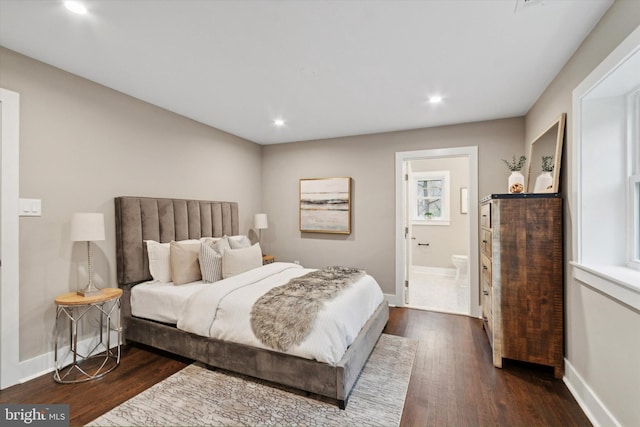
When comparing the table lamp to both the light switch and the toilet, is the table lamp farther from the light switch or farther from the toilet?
the toilet

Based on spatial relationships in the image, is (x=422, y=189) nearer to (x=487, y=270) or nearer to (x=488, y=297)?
(x=487, y=270)

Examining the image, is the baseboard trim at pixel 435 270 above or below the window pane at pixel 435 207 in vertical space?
below

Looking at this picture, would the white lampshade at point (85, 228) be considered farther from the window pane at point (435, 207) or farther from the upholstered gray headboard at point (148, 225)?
the window pane at point (435, 207)

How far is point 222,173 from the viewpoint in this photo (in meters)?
4.23

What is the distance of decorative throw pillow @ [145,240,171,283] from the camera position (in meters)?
2.91

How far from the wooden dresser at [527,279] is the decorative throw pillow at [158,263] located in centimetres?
313

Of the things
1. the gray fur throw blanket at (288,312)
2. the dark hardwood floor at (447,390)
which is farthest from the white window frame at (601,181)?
the gray fur throw blanket at (288,312)

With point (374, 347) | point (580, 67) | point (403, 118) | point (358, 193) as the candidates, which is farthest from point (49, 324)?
point (580, 67)

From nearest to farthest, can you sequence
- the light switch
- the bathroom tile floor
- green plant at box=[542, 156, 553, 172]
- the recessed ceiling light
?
the recessed ceiling light, the light switch, green plant at box=[542, 156, 553, 172], the bathroom tile floor

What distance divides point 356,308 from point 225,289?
116 cm

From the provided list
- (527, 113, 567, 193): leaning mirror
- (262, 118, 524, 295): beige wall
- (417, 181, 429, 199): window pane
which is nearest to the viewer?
(527, 113, 567, 193): leaning mirror

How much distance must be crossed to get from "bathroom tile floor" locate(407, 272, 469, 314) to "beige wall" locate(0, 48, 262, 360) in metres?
3.78

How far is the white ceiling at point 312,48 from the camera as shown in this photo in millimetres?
1706

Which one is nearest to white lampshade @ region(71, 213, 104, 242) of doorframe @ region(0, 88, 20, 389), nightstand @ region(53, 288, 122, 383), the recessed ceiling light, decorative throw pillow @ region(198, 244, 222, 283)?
doorframe @ region(0, 88, 20, 389)
